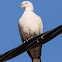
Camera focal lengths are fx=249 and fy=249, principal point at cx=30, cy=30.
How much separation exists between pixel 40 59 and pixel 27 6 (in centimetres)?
175

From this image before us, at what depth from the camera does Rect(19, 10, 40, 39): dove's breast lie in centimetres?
653

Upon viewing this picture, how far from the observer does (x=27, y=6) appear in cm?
741

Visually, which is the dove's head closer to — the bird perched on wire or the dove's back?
the bird perched on wire

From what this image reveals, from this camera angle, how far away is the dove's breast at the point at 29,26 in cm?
653

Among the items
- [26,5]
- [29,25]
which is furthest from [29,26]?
[26,5]

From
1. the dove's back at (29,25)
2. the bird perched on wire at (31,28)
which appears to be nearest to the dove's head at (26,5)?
the bird perched on wire at (31,28)

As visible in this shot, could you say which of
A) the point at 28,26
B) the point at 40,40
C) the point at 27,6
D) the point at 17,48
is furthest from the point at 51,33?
the point at 27,6

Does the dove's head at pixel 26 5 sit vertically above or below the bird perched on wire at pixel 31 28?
above

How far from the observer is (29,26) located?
6.52 meters

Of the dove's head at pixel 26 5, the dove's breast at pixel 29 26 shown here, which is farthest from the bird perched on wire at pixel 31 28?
the dove's head at pixel 26 5

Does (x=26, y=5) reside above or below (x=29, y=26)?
above

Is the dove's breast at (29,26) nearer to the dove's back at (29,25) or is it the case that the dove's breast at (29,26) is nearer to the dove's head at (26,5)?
the dove's back at (29,25)

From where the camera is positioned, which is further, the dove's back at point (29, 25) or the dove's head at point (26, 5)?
the dove's head at point (26, 5)

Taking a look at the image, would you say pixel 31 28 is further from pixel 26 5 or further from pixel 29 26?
pixel 26 5
